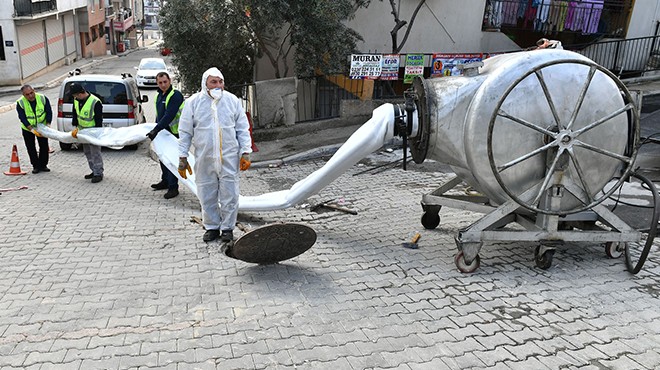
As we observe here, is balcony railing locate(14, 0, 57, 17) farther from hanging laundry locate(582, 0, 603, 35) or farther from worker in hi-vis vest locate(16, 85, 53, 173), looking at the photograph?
hanging laundry locate(582, 0, 603, 35)

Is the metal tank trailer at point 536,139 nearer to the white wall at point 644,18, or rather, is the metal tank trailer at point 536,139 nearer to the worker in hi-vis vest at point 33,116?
the worker in hi-vis vest at point 33,116

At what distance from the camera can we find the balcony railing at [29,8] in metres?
25.0

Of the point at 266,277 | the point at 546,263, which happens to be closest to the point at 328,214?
the point at 266,277

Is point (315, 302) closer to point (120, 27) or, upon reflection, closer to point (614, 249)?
point (614, 249)

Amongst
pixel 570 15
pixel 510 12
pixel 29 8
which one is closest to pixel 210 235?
pixel 510 12

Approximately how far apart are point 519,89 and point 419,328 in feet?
7.46

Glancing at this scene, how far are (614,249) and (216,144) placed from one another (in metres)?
4.21

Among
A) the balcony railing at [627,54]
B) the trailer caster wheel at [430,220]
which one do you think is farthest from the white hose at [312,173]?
the balcony railing at [627,54]

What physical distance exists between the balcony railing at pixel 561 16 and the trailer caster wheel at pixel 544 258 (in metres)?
10.6

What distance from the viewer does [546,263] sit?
506 cm

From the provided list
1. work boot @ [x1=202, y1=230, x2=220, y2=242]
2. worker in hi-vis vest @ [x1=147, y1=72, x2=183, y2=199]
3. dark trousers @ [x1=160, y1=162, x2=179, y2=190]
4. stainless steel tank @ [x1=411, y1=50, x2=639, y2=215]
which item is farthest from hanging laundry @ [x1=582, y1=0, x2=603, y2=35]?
work boot @ [x1=202, y1=230, x2=220, y2=242]

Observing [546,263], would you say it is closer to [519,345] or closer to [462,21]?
[519,345]

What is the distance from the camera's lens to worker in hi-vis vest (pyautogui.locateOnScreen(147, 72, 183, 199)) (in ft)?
24.7

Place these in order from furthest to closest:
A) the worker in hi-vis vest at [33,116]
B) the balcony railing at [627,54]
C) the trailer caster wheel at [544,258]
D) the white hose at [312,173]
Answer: the balcony railing at [627,54] < the worker in hi-vis vest at [33,116] < the white hose at [312,173] < the trailer caster wheel at [544,258]
